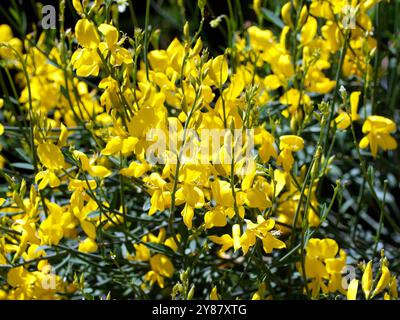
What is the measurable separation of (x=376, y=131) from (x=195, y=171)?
51 centimetres

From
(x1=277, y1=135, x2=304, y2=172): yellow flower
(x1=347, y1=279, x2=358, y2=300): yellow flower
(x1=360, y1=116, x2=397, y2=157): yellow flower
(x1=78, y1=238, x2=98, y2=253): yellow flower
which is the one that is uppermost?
(x1=277, y1=135, x2=304, y2=172): yellow flower

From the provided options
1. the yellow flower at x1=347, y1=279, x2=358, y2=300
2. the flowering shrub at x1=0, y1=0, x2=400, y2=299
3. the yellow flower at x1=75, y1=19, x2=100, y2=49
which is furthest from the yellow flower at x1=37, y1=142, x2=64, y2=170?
the yellow flower at x1=347, y1=279, x2=358, y2=300

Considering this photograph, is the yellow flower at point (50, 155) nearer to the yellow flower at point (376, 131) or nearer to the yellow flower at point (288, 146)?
the yellow flower at point (288, 146)

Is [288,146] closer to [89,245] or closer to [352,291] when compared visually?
[352,291]

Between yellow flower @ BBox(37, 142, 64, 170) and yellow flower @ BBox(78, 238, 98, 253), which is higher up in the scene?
yellow flower @ BBox(37, 142, 64, 170)

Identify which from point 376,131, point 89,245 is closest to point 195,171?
point 89,245

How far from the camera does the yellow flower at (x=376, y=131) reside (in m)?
1.45

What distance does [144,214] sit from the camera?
154 centimetres

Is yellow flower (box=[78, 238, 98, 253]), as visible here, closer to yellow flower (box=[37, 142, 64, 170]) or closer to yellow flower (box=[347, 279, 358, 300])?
yellow flower (box=[37, 142, 64, 170])

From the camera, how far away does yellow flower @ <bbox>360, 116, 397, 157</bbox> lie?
4.75 ft
